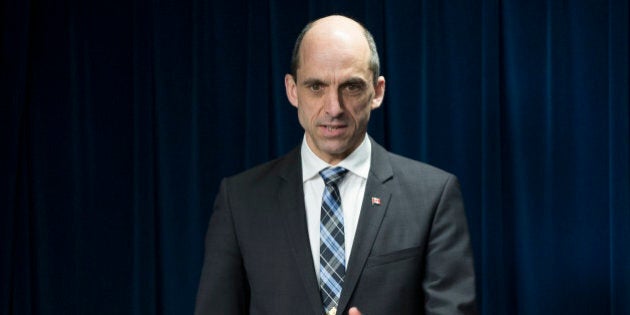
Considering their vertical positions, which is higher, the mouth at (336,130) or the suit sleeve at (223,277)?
the mouth at (336,130)

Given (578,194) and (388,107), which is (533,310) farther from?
(388,107)

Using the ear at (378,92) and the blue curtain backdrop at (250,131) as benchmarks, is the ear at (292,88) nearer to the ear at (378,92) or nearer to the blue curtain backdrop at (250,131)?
the ear at (378,92)

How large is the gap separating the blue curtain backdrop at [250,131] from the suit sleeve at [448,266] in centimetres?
144

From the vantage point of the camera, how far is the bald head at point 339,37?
206 centimetres

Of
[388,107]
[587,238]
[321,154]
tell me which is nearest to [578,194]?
[587,238]

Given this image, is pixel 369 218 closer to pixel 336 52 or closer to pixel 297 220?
pixel 297 220

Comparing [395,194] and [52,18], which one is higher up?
[52,18]

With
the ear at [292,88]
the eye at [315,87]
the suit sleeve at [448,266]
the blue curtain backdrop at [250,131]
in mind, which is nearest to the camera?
the suit sleeve at [448,266]

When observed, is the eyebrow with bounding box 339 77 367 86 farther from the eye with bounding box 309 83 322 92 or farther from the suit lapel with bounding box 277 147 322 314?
the suit lapel with bounding box 277 147 322 314

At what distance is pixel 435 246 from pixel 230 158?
178cm

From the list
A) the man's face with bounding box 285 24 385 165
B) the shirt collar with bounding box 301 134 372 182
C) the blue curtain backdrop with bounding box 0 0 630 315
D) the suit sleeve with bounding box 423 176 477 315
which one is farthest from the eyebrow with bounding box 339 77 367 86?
the blue curtain backdrop with bounding box 0 0 630 315

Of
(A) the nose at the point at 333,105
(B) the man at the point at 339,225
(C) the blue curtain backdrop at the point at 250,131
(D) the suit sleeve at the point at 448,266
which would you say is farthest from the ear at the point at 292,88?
(C) the blue curtain backdrop at the point at 250,131

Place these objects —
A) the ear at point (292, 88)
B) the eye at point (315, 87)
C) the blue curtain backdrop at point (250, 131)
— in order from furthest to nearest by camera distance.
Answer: the blue curtain backdrop at point (250, 131) < the ear at point (292, 88) < the eye at point (315, 87)

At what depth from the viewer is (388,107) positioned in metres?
3.56
